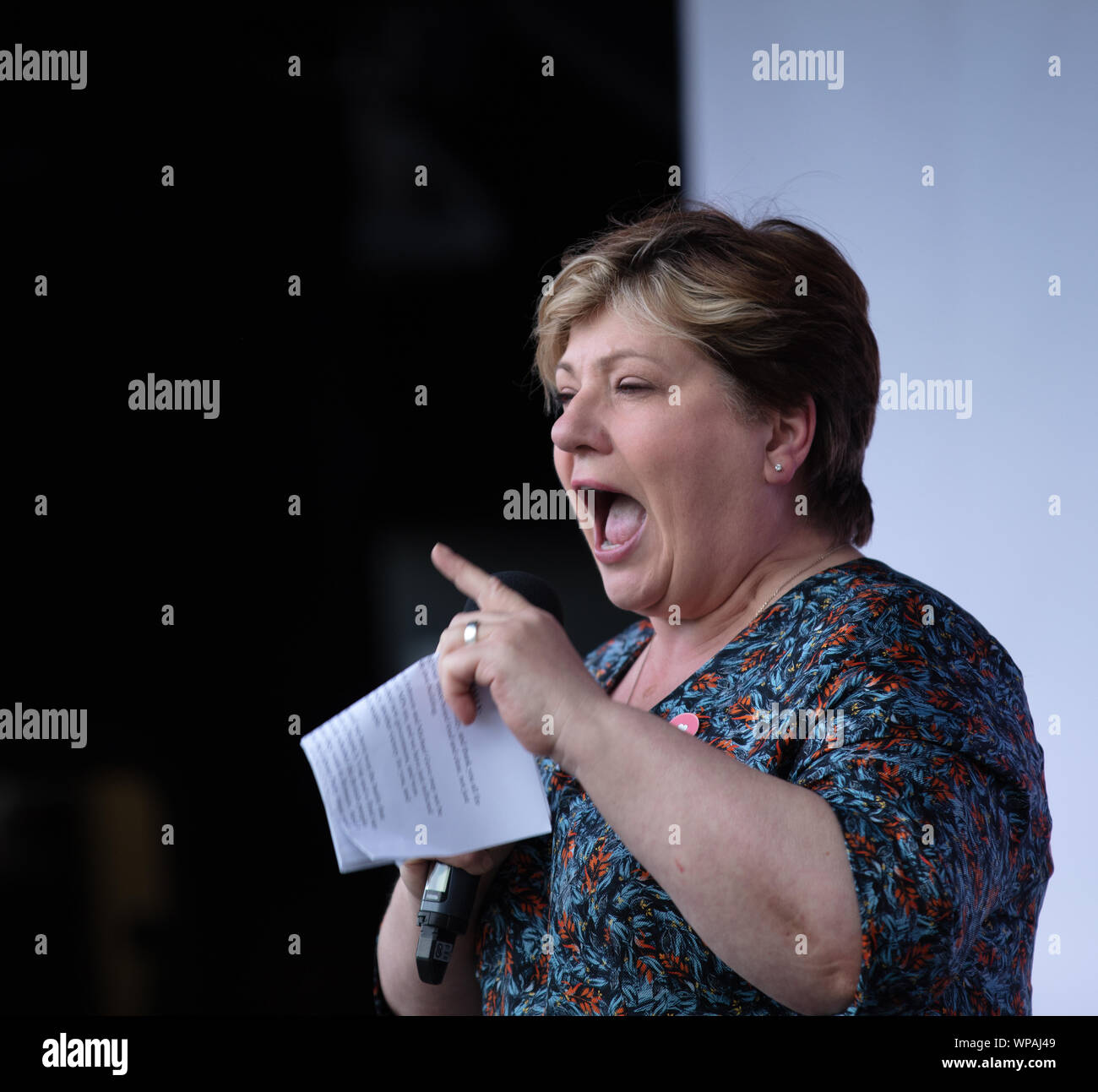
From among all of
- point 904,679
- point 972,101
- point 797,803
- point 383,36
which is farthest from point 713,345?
point 383,36

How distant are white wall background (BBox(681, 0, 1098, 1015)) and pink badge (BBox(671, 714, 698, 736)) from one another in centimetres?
89

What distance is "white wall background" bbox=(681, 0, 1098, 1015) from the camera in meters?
1.95

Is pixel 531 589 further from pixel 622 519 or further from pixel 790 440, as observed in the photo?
pixel 790 440

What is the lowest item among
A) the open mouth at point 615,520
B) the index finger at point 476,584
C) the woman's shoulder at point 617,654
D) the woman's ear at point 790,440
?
the woman's shoulder at point 617,654

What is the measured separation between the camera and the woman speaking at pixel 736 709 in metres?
1.02

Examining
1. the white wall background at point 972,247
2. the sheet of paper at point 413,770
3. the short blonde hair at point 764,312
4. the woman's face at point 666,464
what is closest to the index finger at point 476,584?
the sheet of paper at point 413,770

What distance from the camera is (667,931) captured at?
3.94ft

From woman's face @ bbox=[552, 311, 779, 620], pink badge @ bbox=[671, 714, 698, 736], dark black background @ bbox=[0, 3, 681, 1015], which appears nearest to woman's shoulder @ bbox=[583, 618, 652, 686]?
woman's face @ bbox=[552, 311, 779, 620]

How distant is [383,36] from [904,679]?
178cm

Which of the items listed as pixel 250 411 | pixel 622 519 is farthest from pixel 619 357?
pixel 250 411

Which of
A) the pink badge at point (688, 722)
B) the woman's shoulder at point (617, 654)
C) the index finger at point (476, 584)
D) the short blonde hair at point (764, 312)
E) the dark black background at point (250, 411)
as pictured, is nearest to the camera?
the index finger at point (476, 584)

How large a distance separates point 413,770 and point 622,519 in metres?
0.50

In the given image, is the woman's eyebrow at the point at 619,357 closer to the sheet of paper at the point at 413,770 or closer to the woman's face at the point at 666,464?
the woman's face at the point at 666,464
